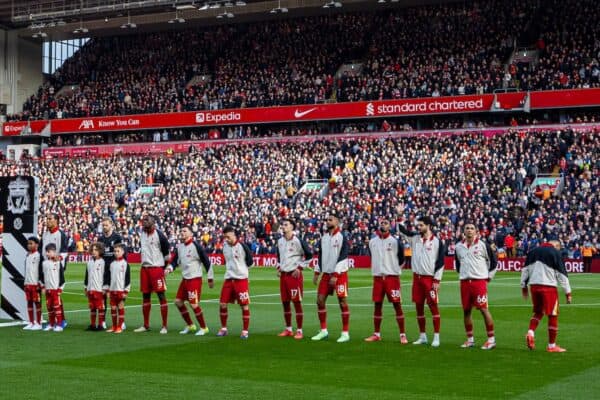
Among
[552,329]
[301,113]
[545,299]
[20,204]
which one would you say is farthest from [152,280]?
[301,113]

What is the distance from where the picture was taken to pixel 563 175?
46.5 m

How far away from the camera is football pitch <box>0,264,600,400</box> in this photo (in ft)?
39.3

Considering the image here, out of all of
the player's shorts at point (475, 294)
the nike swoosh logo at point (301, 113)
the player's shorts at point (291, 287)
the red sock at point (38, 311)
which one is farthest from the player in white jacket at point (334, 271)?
the nike swoosh logo at point (301, 113)

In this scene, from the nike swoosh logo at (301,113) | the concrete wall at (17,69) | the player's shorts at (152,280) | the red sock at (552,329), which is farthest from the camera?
the concrete wall at (17,69)

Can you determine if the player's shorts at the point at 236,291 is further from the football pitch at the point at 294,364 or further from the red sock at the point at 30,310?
the red sock at the point at 30,310

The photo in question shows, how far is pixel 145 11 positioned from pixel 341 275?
167 ft

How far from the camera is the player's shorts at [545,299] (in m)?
15.6

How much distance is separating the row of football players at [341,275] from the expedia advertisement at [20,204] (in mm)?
2407

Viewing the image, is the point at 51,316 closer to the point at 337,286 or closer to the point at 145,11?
the point at 337,286

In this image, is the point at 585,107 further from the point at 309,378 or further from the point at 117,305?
the point at 309,378

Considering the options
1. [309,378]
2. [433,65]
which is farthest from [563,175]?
[309,378]

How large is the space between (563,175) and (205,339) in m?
33.0

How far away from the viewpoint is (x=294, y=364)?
14.3 meters

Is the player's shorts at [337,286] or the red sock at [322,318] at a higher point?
the player's shorts at [337,286]
